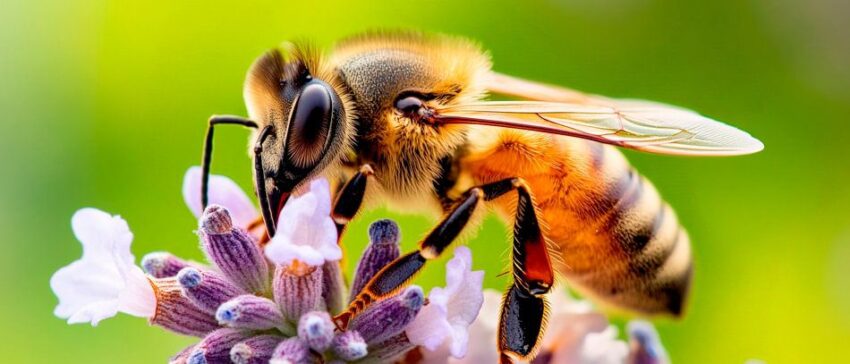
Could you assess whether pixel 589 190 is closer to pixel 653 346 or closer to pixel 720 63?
pixel 653 346

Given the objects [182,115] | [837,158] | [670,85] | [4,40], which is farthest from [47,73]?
[837,158]

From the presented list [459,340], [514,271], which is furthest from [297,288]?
[514,271]

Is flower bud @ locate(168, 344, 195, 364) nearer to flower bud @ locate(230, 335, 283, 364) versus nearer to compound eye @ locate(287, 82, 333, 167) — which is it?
flower bud @ locate(230, 335, 283, 364)

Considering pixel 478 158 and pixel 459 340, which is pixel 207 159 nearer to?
pixel 478 158

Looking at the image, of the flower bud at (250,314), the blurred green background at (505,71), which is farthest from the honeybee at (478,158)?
the blurred green background at (505,71)

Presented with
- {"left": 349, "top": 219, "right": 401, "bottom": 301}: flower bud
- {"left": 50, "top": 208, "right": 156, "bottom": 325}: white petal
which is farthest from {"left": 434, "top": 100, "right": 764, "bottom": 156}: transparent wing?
{"left": 50, "top": 208, "right": 156, "bottom": 325}: white petal

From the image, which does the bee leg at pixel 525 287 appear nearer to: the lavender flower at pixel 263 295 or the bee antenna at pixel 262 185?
the lavender flower at pixel 263 295
